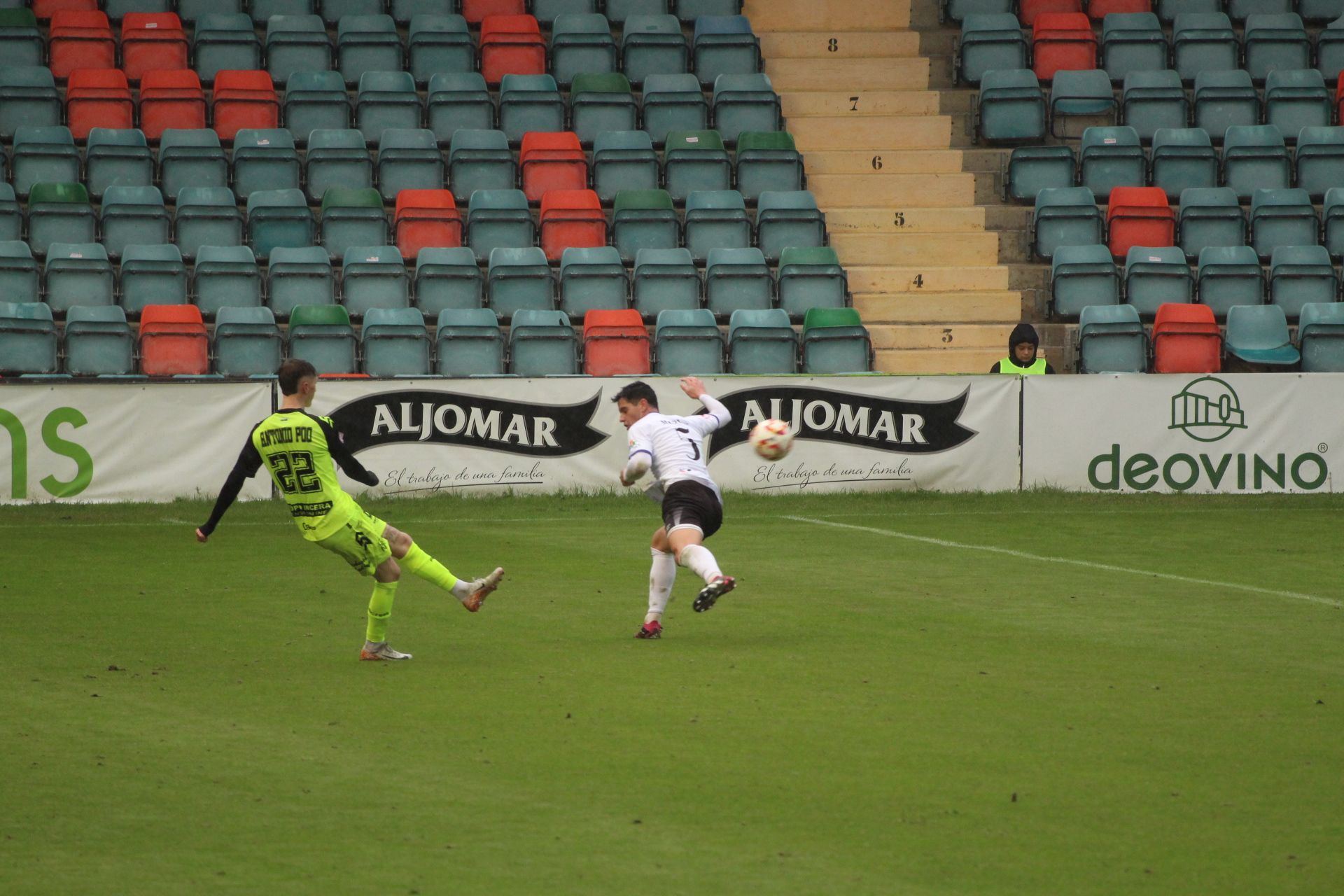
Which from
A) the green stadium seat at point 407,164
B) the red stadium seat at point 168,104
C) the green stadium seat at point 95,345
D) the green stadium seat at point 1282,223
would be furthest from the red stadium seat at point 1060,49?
the green stadium seat at point 95,345

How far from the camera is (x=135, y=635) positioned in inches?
389

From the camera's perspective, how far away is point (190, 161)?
23000mm

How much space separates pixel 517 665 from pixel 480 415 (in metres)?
9.72

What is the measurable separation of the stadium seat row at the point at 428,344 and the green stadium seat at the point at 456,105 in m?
4.56

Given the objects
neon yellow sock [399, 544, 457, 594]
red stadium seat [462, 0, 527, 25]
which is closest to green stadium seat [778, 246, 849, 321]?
red stadium seat [462, 0, 527, 25]

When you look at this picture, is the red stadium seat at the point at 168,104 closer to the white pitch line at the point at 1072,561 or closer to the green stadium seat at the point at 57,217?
the green stadium seat at the point at 57,217

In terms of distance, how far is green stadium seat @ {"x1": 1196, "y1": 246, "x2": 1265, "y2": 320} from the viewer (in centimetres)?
2270

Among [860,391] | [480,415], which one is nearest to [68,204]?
[480,415]

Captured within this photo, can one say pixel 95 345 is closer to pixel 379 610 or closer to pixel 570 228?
pixel 570 228

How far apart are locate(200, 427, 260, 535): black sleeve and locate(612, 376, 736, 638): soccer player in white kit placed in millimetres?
2097

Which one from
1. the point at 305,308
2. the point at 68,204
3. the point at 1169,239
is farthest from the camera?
the point at 1169,239

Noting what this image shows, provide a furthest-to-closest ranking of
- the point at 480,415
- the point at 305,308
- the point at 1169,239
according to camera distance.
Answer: the point at 1169,239 → the point at 305,308 → the point at 480,415

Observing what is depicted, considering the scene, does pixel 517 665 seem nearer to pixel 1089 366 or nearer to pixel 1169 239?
pixel 1089 366

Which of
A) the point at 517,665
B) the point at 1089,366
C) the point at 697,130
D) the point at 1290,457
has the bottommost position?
the point at 517,665
